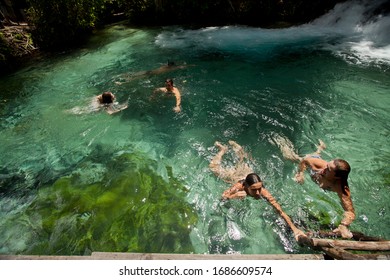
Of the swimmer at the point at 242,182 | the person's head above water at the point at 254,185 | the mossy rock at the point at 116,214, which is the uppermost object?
the person's head above water at the point at 254,185

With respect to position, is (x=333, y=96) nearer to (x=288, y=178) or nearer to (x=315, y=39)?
(x=288, y=178)

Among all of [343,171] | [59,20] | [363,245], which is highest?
[59,20]

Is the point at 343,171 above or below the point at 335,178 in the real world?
above

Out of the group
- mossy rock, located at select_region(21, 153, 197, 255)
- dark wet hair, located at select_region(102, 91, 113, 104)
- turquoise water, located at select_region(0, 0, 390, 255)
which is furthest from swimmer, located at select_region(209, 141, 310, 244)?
dark wet hair, located at select_region(102, 91, 113, 104)

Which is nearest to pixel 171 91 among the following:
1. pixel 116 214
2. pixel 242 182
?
pixel 242 182

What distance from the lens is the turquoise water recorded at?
4.97 m

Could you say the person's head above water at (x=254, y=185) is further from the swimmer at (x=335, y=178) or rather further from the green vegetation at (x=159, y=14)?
the green vegetation at (x=159, y=14)

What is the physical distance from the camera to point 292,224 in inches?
180

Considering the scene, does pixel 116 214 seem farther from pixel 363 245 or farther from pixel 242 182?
pixel 363 245

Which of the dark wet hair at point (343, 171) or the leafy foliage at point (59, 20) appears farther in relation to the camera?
the leafy foliage at point (59, 20)

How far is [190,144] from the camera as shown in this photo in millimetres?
7234

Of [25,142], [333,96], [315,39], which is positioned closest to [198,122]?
[333,96]

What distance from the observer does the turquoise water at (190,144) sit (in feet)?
16.3

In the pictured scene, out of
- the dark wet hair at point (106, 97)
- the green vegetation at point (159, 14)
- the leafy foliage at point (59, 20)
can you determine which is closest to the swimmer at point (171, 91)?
the dark wet hair at point (106, 97)
